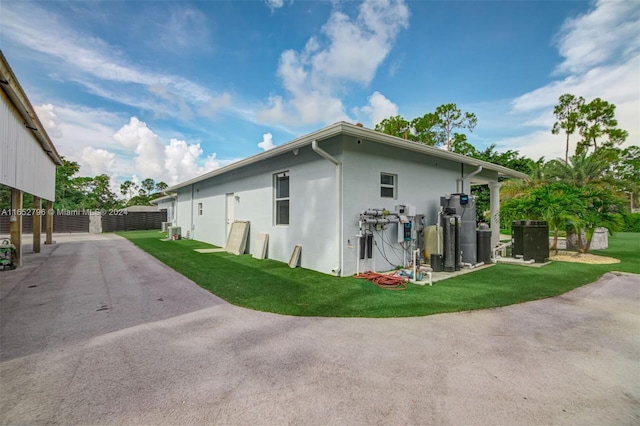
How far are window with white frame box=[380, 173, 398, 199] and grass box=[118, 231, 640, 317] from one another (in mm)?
2381

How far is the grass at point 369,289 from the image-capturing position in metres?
3.93

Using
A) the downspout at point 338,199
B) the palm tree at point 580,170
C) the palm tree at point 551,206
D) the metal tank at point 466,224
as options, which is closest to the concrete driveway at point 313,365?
the downspout at point 338,199

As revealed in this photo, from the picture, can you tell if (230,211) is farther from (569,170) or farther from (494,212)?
(569,170)

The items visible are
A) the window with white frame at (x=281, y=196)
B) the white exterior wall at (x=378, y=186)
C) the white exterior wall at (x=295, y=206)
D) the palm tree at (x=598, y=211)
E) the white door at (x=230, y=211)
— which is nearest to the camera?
the white exterior wall at (x=378, y=186)

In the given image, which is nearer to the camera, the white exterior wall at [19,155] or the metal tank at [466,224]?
the white exterior wall at [19,155]

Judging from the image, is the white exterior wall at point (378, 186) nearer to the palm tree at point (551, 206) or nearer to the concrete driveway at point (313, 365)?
the palm tree at point (551, 206)

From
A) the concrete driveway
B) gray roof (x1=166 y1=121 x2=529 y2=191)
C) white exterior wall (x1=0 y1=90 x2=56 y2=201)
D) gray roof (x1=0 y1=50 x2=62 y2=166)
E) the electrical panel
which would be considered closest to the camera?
the concrete driveway

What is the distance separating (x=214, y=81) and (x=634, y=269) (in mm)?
13922

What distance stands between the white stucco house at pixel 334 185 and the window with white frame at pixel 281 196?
1.1 inches

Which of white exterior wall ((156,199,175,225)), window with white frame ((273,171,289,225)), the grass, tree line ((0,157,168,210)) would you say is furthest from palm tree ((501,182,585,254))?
white exterior wall ((156,199,175,225))

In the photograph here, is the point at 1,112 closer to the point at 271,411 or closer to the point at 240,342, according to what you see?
the point at 240,342

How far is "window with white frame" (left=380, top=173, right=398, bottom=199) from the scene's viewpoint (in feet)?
22.1

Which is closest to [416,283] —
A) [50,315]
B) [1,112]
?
[50,315]

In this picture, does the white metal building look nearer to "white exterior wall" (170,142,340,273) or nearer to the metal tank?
"white exterior wall" (170,142,340,273)
